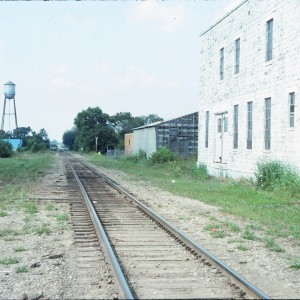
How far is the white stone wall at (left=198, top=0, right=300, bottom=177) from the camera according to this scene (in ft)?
55.3

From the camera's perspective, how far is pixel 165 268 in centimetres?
665

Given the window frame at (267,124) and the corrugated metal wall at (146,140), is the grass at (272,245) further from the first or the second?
the corrugated metal wall at (146,140)

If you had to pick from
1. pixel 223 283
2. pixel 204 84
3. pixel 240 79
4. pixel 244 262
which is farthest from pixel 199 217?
pixel 204 84

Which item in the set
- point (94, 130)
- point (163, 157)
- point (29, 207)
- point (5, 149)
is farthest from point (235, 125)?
point (94, 130)

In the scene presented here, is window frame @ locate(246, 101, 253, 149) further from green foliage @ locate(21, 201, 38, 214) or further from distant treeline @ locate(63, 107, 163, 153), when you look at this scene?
distant treeline @ locate(63, 107, 163, 153)

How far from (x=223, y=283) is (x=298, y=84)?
11767mm

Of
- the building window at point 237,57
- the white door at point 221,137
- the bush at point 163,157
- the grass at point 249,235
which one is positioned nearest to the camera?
the grass at point 249,235

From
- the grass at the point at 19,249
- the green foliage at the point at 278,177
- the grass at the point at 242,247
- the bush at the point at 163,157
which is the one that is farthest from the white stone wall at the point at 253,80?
the grass at the point at 19,249

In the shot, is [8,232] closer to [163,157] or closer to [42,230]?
[42,230]

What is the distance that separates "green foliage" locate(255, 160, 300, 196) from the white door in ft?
18.5

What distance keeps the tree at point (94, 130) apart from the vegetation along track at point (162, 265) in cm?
8482

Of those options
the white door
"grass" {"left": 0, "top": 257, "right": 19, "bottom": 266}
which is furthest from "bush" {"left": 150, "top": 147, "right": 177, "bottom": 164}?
"grass" {"left": 0, "top": 257, "right": 19, "bottom": 266}

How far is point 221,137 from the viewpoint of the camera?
24453mm

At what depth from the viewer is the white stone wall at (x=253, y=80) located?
16859 millimetres
